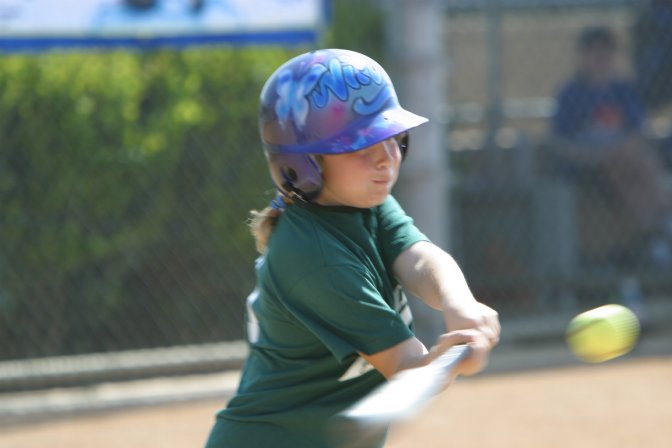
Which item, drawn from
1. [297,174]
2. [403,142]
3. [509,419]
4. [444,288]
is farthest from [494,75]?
[444,288]

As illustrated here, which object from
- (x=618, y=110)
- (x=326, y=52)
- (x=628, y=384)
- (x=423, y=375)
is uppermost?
(x=326, y=52)

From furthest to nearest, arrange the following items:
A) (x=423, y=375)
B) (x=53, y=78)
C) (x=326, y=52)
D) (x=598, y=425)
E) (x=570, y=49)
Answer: (x=570, y=49)
(x=53, y=78)
(x=598, y=425)
(x=326, y=52)
(x=423, y=375)

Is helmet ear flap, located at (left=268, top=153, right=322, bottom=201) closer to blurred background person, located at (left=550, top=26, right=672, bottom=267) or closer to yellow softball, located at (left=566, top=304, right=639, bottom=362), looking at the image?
yellow softball, located at (left=566, top=304, right=639, bottom=362)

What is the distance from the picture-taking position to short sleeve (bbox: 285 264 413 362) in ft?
8.34

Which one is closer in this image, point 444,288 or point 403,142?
point 444,288

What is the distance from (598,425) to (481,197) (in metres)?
1.98

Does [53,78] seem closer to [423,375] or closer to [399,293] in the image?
[399,293]

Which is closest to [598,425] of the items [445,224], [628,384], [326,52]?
[628,384]

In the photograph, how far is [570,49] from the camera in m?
7.69

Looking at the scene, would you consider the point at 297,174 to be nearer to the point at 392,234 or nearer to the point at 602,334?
the point at 392,234

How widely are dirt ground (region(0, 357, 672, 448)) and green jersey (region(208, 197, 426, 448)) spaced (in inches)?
89.3

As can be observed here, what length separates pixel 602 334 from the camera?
Result: 8.74ft

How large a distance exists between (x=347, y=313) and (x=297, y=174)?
37cm

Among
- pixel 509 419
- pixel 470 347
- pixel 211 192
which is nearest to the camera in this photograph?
pixel 470 347
